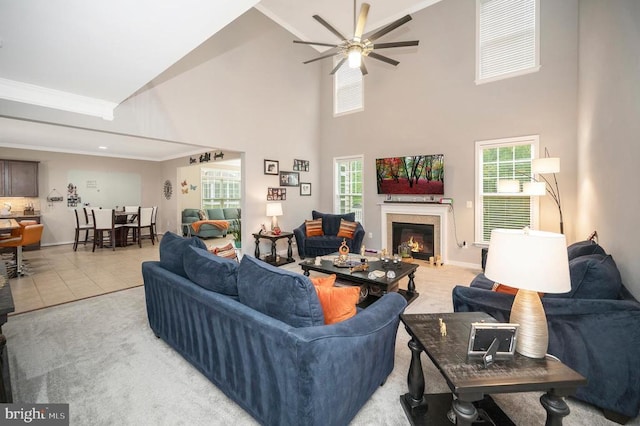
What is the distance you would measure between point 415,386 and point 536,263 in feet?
3.26

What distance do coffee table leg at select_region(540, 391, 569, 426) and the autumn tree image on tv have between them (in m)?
4.50

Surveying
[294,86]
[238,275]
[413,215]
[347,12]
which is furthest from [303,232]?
[347,12]

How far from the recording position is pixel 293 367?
129cm

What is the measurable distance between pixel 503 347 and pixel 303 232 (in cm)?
474

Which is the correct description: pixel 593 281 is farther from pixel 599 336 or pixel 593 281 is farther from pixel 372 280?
pixel 372 280

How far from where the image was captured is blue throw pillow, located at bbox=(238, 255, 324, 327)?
138 cm

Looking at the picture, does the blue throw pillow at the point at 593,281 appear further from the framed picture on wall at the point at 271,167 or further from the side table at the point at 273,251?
the framed picture on wall at the point at 271,167

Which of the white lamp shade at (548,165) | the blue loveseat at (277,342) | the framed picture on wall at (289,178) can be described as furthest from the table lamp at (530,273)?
the framed picture on wall at (289,178)

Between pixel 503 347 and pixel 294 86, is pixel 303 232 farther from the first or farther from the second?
pixel 503 347

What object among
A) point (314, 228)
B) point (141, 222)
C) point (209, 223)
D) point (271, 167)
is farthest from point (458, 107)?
point (141, 222)

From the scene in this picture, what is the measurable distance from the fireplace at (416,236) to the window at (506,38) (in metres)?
2.91

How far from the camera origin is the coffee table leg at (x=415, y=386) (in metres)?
1.59

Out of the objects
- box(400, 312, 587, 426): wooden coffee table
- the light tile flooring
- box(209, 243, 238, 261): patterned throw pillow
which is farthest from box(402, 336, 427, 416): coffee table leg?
the light tile flooring

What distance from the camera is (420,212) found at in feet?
18.4
